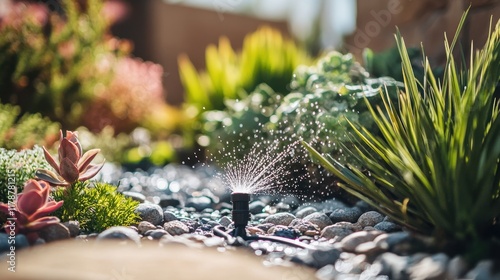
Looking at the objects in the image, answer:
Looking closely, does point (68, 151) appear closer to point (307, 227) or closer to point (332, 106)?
point (307, 227)

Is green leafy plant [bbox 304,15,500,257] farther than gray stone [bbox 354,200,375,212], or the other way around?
gray stone [bbox 354,200,375,212]

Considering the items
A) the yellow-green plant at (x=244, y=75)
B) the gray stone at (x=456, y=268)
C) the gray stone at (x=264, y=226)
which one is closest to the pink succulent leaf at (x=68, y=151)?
the gray stone at (x=264, y=226)

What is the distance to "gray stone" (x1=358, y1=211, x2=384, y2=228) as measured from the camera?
354 centimetres

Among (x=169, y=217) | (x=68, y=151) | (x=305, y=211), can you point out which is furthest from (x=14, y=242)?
(x=305, y=211)

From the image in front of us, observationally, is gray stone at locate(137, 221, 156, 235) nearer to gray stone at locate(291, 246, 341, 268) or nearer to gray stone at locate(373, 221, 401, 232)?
gray stone at locate(291, 246, 341, 268)

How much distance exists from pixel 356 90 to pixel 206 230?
1542 mm

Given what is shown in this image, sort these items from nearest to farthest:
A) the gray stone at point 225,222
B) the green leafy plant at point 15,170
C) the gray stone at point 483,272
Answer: the gray stone at point 483,272 → the green leafy plant at point 15,170 → the gray stone at point 225,222

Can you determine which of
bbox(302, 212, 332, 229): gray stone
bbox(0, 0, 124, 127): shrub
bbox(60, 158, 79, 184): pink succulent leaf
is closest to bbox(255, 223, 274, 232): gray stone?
bbox(302, 212, 332, 229): gray stone

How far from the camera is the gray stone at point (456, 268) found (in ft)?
7.77

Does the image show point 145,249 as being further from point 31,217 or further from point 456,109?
point 456,109

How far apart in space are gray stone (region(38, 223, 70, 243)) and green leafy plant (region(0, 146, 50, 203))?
50cm

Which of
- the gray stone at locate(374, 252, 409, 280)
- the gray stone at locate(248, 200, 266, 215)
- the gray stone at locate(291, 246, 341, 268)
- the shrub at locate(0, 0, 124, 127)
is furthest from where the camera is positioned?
the shrub at locate(0, 0, 124, 127)

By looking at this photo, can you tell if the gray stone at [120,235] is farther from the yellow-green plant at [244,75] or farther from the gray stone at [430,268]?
the yellow-green plant at [244,75]

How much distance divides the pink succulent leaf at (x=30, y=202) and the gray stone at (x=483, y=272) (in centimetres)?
182
